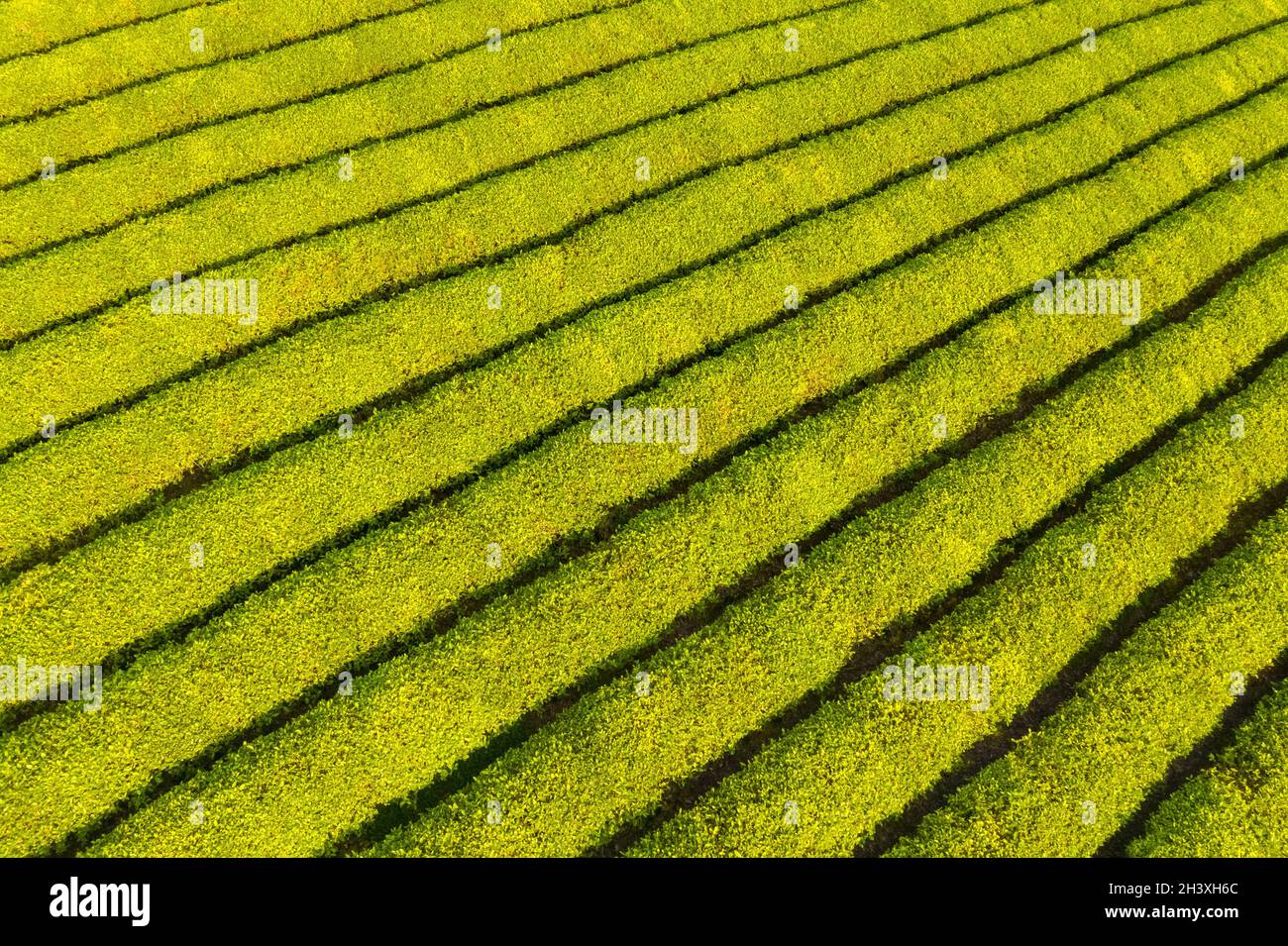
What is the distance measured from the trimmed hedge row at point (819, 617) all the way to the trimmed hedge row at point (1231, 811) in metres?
3.23

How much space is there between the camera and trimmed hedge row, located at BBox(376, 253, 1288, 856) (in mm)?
11852

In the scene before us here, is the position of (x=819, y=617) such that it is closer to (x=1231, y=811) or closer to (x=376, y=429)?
(x=1231, y=811)

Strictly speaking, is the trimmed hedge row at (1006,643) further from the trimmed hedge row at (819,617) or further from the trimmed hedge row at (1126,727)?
the trimmed hedge row at (1126,727)

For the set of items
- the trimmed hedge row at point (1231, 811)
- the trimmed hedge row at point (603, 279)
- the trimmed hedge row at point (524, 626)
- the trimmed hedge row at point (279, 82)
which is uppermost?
the trimmed hedge row at point (279, 82)

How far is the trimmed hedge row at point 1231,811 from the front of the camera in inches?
472

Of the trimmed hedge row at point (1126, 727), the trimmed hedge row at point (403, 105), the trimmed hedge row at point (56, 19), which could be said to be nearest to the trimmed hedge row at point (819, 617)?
the trimmed hedge row at point (1126, 727)

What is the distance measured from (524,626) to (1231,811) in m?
11.8

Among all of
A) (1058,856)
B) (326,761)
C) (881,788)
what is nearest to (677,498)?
(881,788)

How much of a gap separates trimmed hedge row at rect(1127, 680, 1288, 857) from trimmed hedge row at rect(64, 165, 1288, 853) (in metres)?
7.19

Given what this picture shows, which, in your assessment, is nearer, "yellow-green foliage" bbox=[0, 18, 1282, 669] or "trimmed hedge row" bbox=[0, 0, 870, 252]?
"yellow-green foliage" bbox=[0, 18, 1282, 669]

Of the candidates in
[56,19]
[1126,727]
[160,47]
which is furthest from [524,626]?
[56,19]

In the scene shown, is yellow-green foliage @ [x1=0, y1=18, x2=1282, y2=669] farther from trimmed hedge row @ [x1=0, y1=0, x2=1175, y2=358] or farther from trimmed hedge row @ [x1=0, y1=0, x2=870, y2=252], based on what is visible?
trimmed hedge row @ [x1=0, y1=0, x2=870, y2=252]

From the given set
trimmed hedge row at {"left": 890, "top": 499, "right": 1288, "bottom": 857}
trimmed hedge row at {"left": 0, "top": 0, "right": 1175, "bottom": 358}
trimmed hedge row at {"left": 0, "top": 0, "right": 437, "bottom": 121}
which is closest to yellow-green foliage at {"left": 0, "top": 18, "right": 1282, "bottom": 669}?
trimmed hedge row at {"left": 0, "top": 0, "right": 1175, "bottom": 358}

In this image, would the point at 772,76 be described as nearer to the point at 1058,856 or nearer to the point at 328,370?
the point at 328,370
